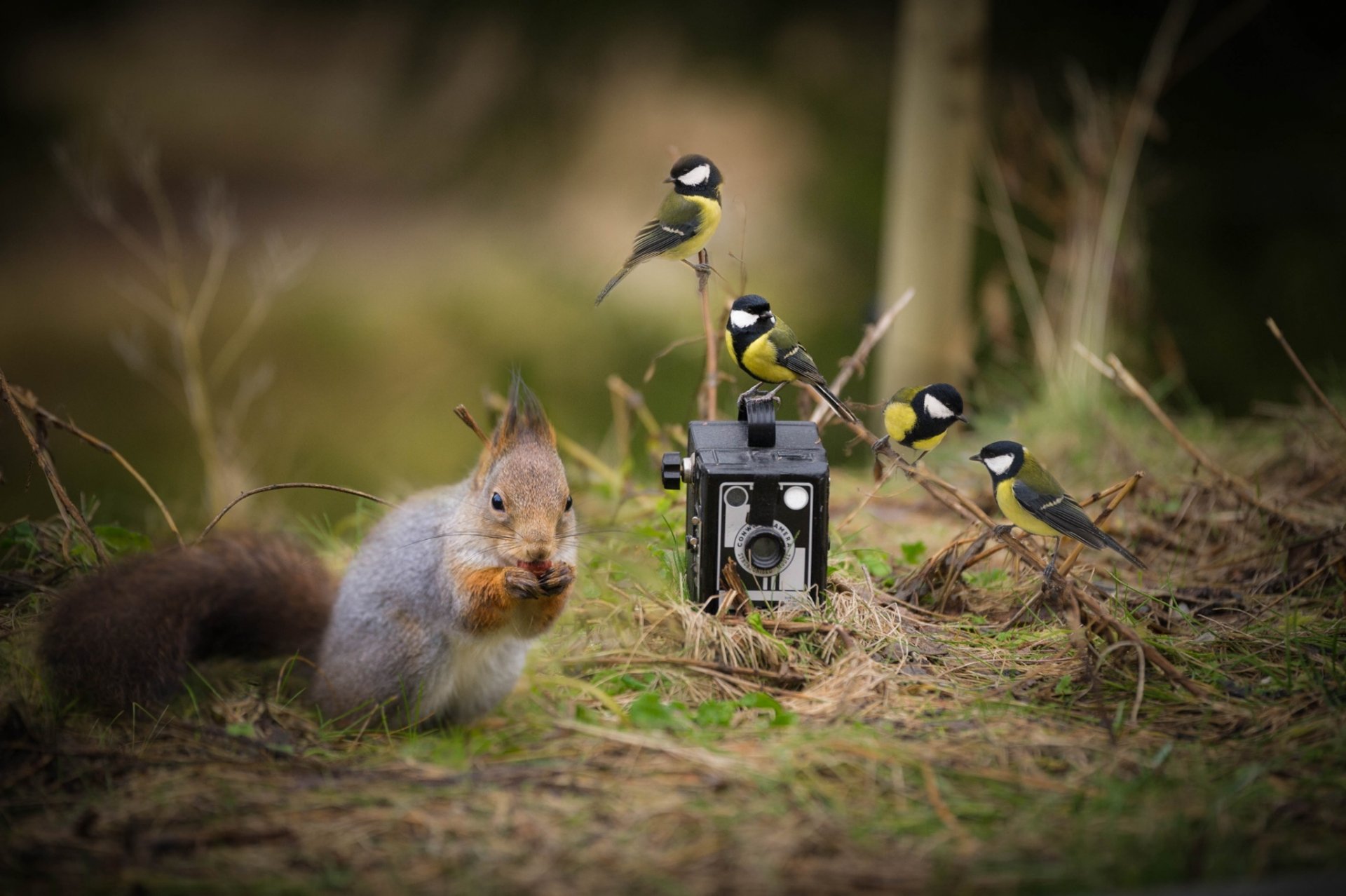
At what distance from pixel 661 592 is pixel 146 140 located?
4312 mm

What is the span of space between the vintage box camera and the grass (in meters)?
0.08

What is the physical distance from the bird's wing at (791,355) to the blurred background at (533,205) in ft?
9.42

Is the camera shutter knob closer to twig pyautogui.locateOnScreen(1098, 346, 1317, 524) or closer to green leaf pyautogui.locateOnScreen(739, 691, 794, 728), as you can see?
green leaf pyautogui.locateOnScreen(739, 691, 794, 728)

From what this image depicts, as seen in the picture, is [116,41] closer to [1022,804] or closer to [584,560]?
[584,560]

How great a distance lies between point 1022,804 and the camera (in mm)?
1495

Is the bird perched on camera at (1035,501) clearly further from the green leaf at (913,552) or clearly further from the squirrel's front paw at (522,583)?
the squirrel's front paw at (522,583)

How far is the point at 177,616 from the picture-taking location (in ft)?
6.48

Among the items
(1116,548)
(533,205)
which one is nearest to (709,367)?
(1116,548)

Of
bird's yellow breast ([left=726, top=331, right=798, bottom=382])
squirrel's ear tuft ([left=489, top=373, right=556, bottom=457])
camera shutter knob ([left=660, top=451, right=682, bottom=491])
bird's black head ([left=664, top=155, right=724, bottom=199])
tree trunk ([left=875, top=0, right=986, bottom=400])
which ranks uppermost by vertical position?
tree trunk ([left=875, top=0, right=986, bottom=400])

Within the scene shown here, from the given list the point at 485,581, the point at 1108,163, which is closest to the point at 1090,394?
the point at 1108,163

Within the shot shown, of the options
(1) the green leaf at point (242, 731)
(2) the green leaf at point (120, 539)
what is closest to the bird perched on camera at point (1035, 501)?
(1) the green leaf at point (242, 731)

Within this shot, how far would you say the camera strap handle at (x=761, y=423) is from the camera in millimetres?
2008

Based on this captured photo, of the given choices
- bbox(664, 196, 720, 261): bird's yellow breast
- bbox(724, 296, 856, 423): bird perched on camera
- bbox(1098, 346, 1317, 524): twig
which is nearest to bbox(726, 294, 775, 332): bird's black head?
bbox(724, 296, 856, 423): bird perched on camera

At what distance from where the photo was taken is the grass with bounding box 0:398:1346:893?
1371 millimetres
